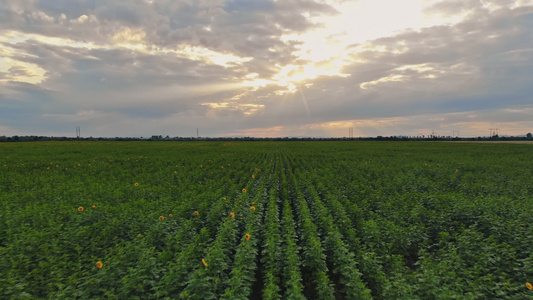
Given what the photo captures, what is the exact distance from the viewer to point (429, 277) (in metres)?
4.43

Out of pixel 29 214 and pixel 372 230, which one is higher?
pixel 29 214

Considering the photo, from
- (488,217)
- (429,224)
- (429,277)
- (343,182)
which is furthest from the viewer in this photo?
(343,182)

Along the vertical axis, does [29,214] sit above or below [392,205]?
above

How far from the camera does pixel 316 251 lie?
18.2 feet

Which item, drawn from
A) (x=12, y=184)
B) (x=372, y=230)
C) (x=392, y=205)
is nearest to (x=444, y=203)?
(x=392, y=205)

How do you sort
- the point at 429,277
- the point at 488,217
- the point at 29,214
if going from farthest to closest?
the point at 488,217
the point at 29,214
the point at 429,277

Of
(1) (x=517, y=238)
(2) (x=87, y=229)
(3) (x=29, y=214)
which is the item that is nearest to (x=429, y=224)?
(1) (x=517, y=238)

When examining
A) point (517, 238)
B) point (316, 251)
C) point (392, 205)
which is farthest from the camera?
point (392, 205)

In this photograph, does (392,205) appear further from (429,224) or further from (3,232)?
(3,232)

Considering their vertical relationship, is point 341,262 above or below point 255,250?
below

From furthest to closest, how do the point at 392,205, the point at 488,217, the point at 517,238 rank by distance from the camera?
the point at 392,205
the point at 488,217
the point at 517,238

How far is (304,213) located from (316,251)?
278cm

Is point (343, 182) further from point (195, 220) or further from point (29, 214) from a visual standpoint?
point (29, 214)

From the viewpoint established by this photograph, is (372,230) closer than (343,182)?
Yes
